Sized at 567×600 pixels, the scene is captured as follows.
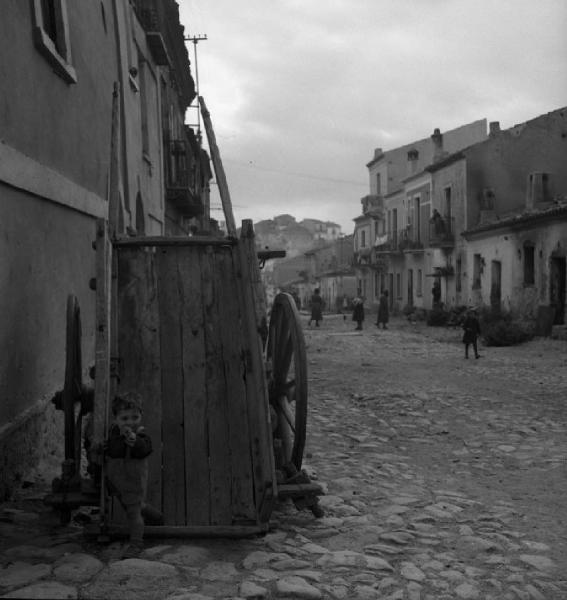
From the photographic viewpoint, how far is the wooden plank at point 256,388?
408 cm

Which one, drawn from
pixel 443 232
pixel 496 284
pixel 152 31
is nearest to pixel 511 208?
pixel 443 232

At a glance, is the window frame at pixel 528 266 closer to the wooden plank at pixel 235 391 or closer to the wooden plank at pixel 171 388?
the wooden plank at pixel 235 391

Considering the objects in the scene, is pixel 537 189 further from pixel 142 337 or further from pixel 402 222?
pixel 142 337

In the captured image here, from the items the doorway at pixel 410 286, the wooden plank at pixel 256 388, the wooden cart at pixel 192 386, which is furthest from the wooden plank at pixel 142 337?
the doorway at pixel 410 286

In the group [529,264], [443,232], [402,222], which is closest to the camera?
[529,264]

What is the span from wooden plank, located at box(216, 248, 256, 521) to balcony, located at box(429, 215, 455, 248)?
27296 mm

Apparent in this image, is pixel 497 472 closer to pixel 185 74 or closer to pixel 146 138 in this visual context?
pixel 146 138

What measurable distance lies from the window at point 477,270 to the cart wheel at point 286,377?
77.4 ft

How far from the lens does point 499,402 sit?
9523mm

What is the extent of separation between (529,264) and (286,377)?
19.7m

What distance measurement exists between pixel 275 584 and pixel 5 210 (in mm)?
2810

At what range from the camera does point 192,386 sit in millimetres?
4492

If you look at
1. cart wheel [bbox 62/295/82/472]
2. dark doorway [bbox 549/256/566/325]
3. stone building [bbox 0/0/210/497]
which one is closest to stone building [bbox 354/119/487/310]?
dark doorway [bbox 549/256/566/325]

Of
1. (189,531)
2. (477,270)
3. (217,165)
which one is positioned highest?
(477,270)
